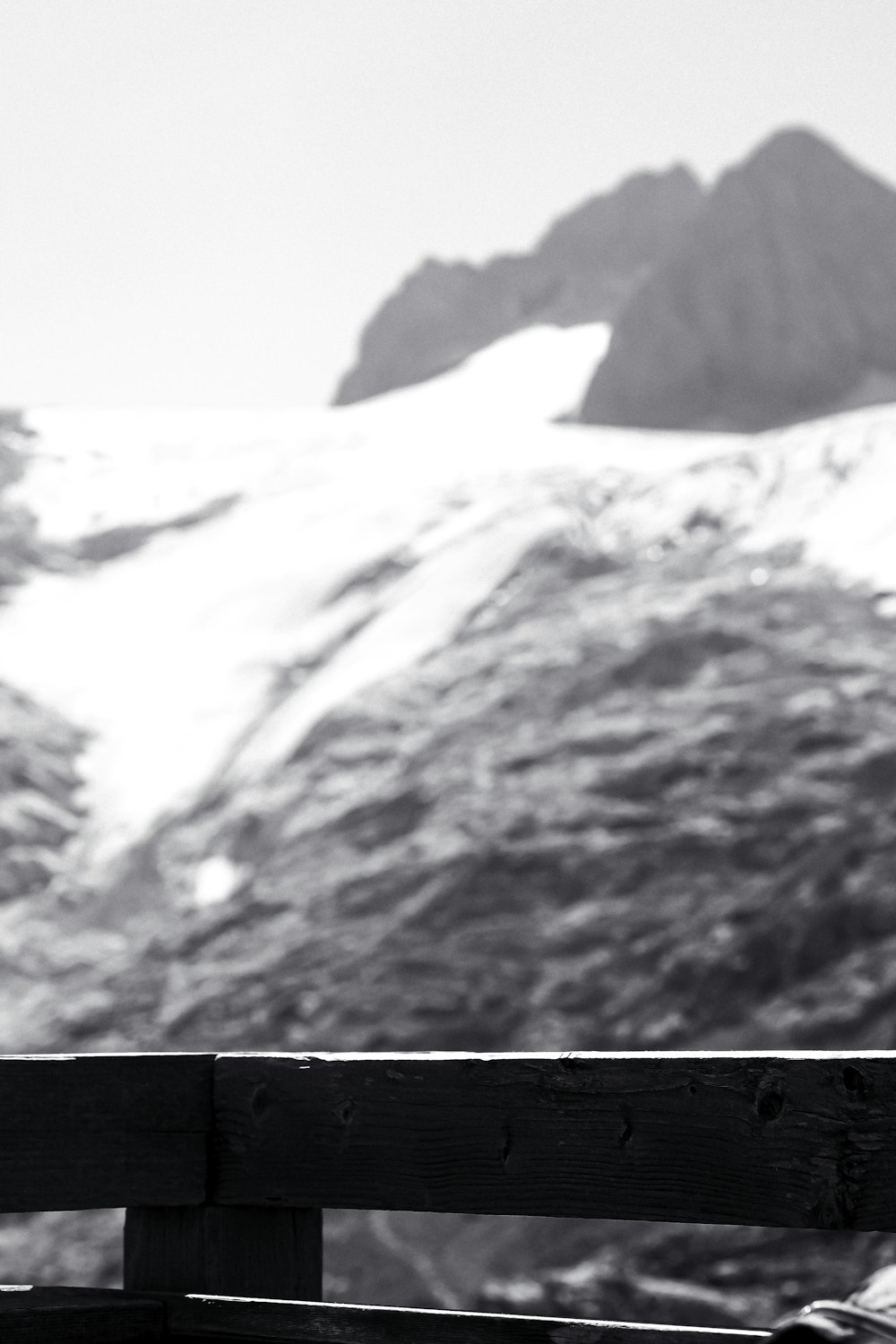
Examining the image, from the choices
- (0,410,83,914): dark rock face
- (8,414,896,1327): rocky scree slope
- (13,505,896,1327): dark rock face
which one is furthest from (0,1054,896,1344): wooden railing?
(0,410,83,914): dark rock face

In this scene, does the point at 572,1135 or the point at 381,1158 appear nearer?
the point at 572,1135

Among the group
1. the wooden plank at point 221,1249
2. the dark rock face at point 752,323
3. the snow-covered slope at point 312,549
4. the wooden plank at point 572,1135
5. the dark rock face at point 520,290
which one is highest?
the dark rock face at point 520,290

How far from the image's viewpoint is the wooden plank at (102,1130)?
96.5 inches

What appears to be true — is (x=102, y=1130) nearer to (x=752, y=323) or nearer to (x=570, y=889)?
(x=570, y=889)

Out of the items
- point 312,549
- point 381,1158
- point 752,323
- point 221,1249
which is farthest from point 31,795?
point 752,323

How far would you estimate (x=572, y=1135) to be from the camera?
7.54ft

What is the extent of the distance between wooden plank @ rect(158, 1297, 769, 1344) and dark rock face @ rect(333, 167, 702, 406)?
68862mm

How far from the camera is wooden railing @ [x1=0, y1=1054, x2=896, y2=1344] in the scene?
2156mm

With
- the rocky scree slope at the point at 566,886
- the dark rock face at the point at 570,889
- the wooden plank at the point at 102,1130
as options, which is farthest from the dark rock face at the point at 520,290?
the wooden plank at the point at 102,1130

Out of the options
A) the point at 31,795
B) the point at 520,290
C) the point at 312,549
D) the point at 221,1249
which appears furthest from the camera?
the point at 520,290

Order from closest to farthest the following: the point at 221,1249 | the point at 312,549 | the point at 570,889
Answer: the point at 221,1249
the point at 570,889
the point at 312,549

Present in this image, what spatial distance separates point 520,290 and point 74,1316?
7912cm

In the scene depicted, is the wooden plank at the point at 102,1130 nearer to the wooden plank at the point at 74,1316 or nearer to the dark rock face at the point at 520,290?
the wooden plank at the point at 74,1316

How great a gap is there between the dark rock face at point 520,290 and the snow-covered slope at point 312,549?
107ft
